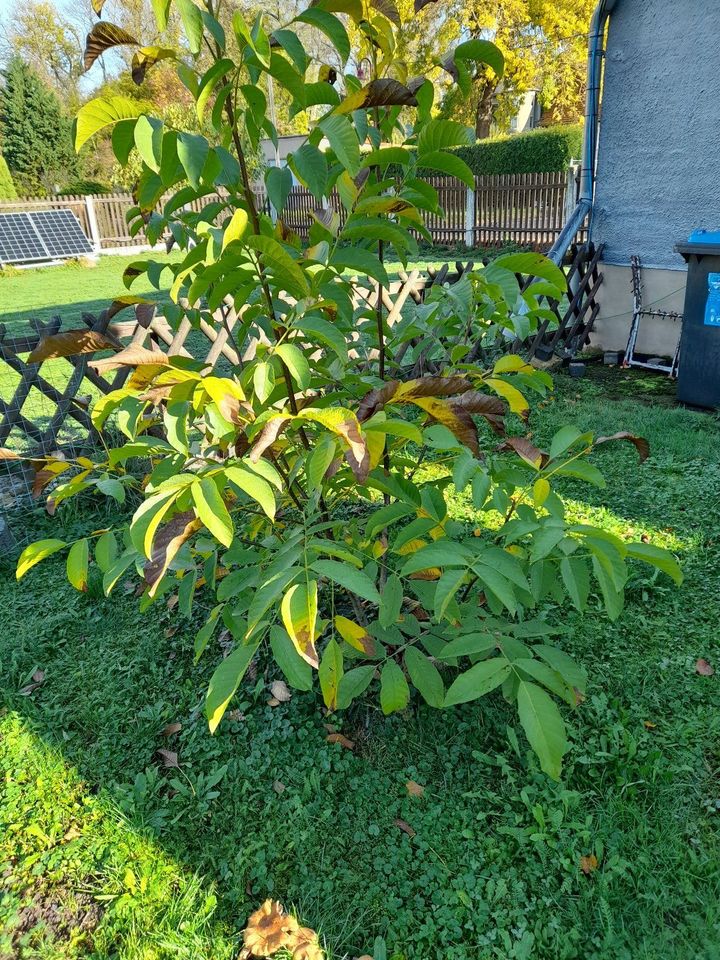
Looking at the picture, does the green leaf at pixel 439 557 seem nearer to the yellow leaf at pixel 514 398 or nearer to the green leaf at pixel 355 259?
the yellow leaf at pixel 514 398

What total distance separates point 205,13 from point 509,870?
7.32ft

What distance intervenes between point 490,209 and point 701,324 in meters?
13.2

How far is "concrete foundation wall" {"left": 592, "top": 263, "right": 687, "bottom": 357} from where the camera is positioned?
6.51 m

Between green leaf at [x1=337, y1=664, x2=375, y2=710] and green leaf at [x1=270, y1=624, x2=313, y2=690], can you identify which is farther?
green leaf at [x1=337, y1=664, x2=375, y2=710]

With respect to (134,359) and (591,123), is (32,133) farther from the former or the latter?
(134,359)

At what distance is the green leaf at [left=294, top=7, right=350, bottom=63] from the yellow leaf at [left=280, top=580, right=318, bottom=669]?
111 centimetres

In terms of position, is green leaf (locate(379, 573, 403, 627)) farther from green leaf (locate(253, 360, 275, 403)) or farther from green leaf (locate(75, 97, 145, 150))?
green leaf (locate(75, 97, 145, 150))

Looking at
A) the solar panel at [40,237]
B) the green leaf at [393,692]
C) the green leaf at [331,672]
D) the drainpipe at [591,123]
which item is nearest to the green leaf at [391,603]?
the green leaf at [393,692]

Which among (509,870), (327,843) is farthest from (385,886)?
(509,870)

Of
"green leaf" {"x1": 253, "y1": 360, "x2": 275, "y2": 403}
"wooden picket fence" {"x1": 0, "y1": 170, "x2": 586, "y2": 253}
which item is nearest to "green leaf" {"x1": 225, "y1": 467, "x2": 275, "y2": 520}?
"green leaf" {"x1": 253, "y1": 360, "x2": 275, "y2": 403}

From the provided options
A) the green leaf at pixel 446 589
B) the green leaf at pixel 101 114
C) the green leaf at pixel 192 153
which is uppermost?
the green leaf at pixel 101 114

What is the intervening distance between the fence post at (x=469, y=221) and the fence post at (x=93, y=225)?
11.5 m

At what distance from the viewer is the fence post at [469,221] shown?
58.3 feet

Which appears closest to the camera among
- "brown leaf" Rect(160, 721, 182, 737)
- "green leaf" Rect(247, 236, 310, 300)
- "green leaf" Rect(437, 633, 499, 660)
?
"green leaf" Rect(247, 236, 310, 300)
